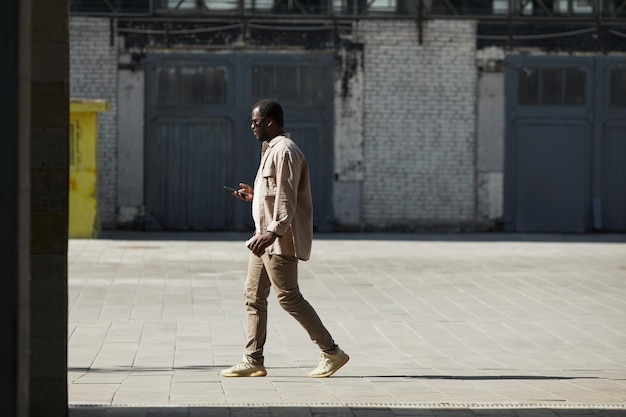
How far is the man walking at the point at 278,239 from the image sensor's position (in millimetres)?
7602

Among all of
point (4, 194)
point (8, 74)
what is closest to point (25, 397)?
point (4, 194)

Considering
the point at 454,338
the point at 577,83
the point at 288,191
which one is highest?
the point at 577,83

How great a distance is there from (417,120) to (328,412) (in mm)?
17954

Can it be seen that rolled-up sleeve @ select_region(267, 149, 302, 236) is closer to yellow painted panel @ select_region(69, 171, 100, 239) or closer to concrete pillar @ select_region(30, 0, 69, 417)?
concrete pillar @ select_region(30, 0, 69, 417)

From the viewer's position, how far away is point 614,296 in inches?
521

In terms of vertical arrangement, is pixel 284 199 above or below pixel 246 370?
above

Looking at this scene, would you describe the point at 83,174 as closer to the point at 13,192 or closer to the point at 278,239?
the point at 278,239

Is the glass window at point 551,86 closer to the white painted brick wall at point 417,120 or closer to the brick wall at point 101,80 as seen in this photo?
the white painted brick wall at point 417,120

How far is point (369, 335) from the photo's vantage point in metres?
10.2

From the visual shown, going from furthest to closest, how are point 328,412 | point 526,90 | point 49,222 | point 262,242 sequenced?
point 526,90 < point 262,242 < point 328,412 < point 49,222

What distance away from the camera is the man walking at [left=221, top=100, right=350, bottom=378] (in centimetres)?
760

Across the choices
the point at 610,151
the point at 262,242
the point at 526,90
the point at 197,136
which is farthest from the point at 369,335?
the point at 610,151

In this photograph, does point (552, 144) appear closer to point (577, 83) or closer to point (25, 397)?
point (577, 83)

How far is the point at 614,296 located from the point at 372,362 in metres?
5.19
